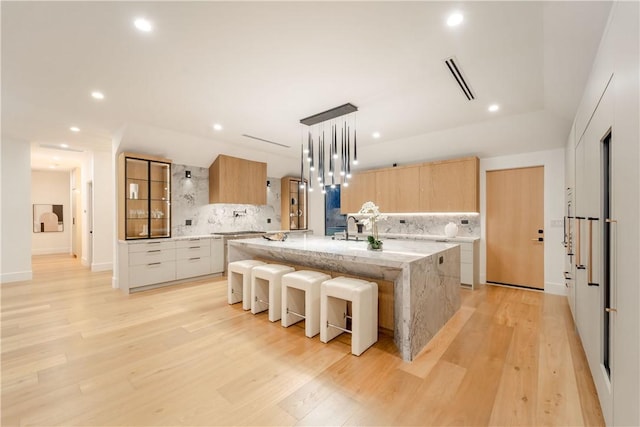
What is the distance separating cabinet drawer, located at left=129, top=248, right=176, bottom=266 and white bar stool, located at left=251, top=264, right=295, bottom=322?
2428 millimetres

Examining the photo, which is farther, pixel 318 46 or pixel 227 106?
pixel 227 106

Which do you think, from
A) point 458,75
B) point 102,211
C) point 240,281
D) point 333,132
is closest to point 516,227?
point 458,75

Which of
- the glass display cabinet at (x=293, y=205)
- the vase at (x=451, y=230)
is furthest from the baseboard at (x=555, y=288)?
the glass display cabinet at (x=293, y=205)

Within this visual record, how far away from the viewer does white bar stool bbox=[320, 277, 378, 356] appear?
2.58 meters

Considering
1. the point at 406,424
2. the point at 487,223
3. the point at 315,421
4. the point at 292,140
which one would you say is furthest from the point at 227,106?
the point at 487,223

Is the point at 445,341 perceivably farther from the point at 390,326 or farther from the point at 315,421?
the point at 315,421

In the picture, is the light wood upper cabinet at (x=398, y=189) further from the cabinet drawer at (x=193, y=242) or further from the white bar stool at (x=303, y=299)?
the cabinet drawer at (x=193, y=242)

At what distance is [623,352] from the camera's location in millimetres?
1399

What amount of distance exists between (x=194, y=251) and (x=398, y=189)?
4.42 meters

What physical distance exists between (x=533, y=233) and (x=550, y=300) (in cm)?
116

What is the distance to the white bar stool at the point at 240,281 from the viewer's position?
147 inches

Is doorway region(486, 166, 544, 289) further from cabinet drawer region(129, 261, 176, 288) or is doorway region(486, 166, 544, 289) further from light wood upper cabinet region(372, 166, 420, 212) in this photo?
cabinet drawer region(129, 261, 176, 288)

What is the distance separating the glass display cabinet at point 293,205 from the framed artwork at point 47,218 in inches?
304

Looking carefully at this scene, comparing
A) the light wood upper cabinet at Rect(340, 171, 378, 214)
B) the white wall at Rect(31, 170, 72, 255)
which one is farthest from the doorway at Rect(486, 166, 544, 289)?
the white wall at Rect(31, 170, 72, 255)
